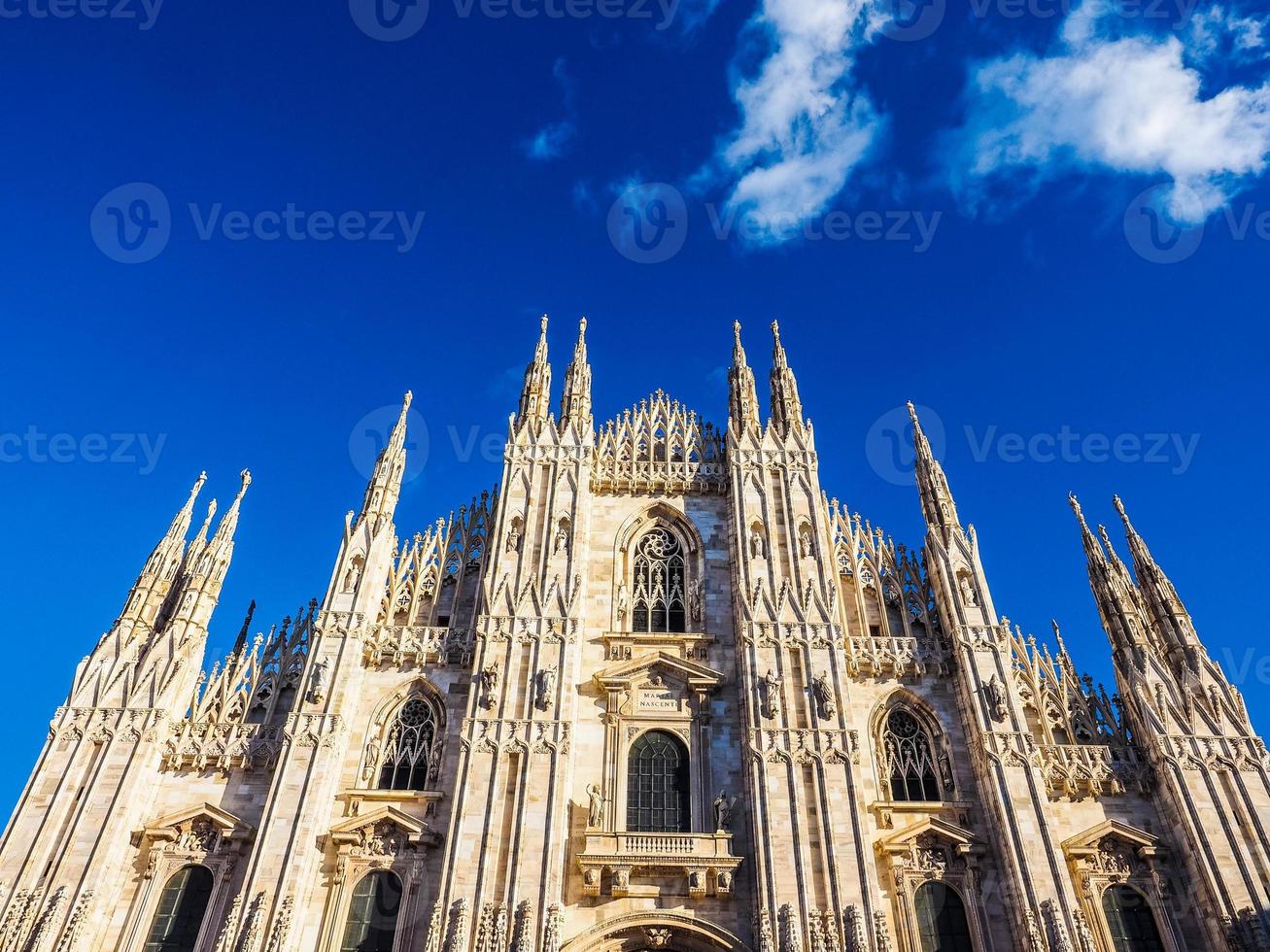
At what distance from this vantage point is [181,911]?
71.2ft

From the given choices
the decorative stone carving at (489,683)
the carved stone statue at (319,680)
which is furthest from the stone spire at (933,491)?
the carved stone statue at (319,680)

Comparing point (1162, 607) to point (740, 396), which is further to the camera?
point (740, 396)

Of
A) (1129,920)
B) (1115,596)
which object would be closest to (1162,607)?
(1115,596)

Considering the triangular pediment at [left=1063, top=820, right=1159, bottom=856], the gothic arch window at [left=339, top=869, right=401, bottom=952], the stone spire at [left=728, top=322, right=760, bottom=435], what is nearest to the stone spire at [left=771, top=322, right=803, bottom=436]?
the stone spire at [left=728, top=322, right=760, bottom=435]

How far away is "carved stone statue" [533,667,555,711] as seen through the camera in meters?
24.2

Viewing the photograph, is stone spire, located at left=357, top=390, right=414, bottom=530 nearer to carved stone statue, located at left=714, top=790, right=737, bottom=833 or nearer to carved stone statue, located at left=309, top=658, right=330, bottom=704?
carved stone statue, located at left=309, top=658, right=330, bottom=704

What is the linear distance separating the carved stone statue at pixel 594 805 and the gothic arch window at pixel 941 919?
27.2ft

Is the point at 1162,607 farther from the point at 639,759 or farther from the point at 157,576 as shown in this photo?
the point at 157,576

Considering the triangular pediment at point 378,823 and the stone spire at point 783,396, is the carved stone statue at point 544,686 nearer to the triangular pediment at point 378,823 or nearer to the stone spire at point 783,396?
the triangular pediment at point 378,823

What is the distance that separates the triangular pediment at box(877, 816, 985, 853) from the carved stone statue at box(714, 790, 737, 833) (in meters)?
3.90

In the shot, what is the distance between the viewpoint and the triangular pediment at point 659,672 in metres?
25.5

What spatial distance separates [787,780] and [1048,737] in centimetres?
781

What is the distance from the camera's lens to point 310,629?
1037 inches

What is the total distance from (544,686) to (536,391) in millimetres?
12632
